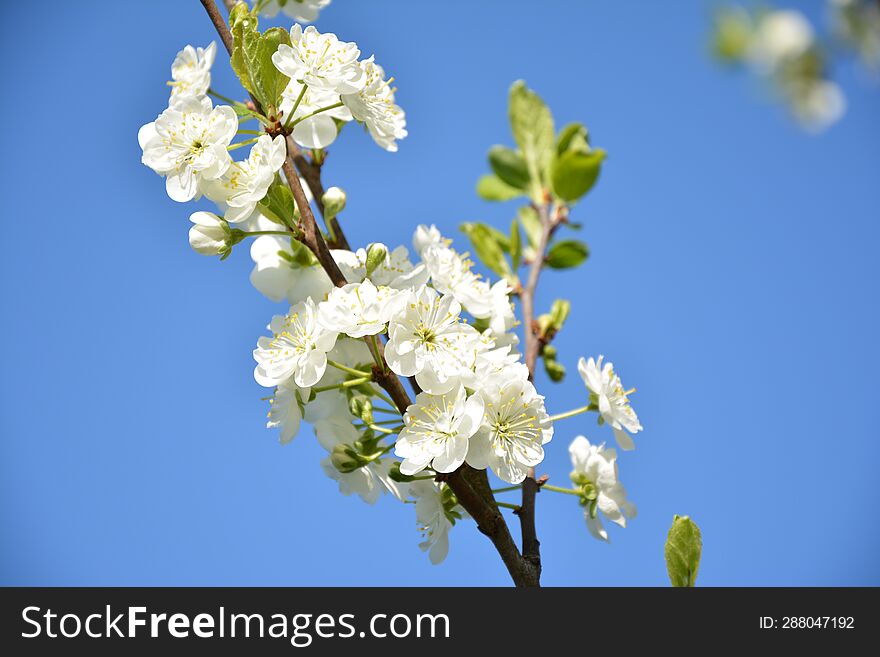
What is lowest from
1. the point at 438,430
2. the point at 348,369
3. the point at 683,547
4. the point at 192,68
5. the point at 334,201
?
the point at 683,547

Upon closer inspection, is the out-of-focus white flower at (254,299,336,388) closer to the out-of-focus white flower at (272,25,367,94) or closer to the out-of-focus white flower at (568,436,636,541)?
the out-of-focus white flower at (272,25,367,94)

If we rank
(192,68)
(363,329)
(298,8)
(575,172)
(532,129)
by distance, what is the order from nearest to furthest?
1. (363,329)
2. (192,68)
3. (298,8)
4. (575,172)
5. (532,129)

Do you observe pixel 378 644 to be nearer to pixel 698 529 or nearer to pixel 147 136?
pixel 698 529

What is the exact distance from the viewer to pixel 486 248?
1.76 meters

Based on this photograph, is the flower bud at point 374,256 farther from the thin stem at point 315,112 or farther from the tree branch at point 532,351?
the tree branch at point 532,351

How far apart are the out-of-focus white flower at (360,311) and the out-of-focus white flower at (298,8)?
32.0 inches

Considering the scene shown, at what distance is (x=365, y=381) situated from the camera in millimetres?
1207

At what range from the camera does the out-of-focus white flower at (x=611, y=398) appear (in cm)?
140

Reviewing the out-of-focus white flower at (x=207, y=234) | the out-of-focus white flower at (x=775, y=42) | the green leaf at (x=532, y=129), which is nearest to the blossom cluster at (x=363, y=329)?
the out-of-focus white flower at (x=207, y=234)

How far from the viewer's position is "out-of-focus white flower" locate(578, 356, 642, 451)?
4.60ft

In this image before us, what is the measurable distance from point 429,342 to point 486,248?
25.5 inches

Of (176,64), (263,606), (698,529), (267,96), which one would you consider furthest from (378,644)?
(176,64)

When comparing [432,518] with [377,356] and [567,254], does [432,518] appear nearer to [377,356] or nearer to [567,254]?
[377,356]

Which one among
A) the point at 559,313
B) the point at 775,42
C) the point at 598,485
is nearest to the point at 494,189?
the point at 559,313
